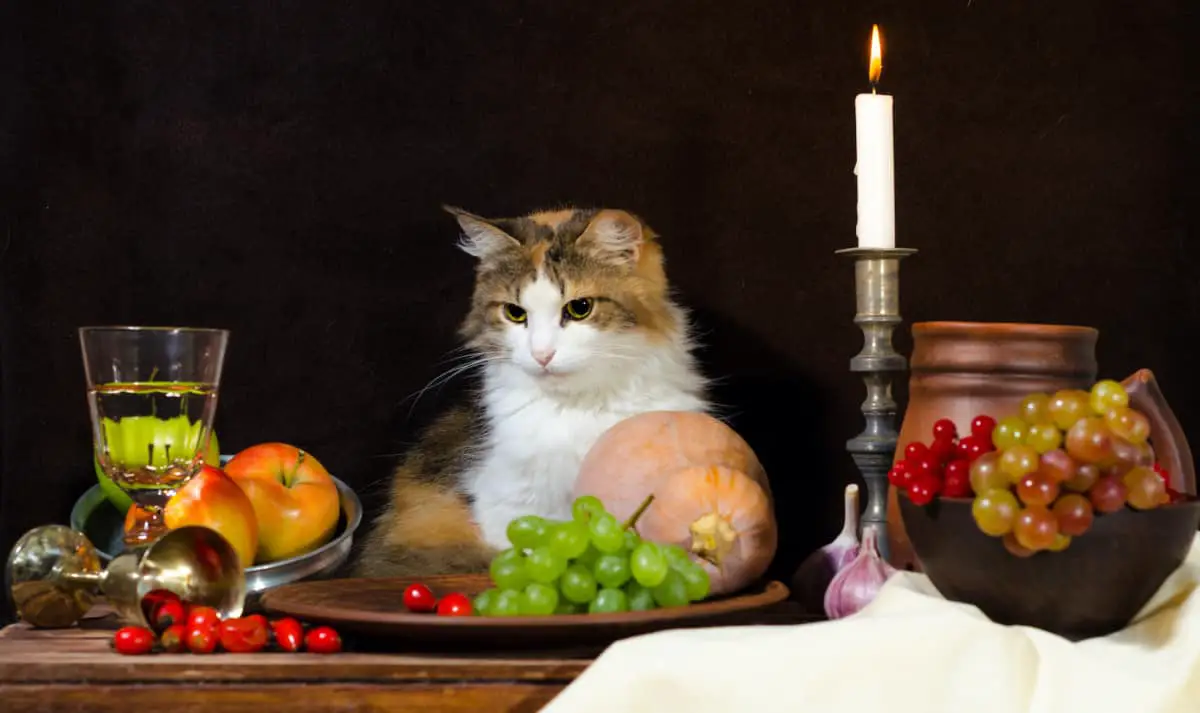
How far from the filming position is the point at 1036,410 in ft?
3.21

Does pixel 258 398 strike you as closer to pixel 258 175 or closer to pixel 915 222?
pixel 258 175

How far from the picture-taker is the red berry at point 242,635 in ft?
3.44

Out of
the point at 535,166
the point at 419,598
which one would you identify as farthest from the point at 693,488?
the point at 535,166

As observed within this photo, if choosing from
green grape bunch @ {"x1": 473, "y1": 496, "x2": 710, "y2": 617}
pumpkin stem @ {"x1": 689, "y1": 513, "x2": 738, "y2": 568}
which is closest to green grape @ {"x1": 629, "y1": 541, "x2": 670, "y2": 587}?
green grape bunch @ {"x1": 473, "y1": 496, "x2": 710, "y2": 617}

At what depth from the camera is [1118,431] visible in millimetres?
941

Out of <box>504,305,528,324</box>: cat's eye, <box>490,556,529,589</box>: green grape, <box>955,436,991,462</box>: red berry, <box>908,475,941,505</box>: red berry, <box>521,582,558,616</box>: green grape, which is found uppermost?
<box>504,305,528,324</box>: cat's eye

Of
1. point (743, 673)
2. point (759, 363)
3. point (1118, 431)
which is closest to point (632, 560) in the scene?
point (743, 673)

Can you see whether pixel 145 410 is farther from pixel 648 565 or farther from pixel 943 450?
pixel 943 450

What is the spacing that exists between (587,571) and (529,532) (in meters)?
0.06

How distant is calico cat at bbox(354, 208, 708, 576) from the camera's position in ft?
4.83

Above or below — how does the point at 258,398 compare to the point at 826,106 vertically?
below

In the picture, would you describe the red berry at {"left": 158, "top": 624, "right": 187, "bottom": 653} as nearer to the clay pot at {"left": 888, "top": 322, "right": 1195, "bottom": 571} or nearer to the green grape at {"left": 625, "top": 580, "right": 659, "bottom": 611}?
the green grape at {"left": 625, "top": 580, "right": 659, "bottom": 611}

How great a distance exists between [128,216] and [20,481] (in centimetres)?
37

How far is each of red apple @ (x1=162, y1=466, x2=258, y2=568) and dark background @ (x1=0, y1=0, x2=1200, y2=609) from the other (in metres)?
0.40
